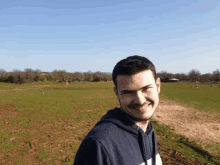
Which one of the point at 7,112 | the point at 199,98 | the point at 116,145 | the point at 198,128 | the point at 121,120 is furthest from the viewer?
the point at 199,98

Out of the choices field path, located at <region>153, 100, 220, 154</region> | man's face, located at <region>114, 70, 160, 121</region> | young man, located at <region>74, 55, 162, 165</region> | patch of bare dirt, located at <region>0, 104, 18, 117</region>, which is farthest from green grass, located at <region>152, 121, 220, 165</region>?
patch of bare dirt, located at <region>0, 104, 18, 117</region>

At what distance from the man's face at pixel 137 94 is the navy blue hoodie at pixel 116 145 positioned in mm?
135

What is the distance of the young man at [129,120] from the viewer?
1.46 metres

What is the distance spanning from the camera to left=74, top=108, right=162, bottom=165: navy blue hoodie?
137cm

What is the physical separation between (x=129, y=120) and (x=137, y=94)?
34 centimetres

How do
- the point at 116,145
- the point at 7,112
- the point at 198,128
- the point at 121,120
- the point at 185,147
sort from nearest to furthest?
the point at 116,145 < the point at 121,120 < the point at 185,147 < the point at 198,128 < the point at 7,112

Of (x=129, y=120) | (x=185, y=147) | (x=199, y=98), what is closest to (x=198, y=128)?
(x=185, y=147)

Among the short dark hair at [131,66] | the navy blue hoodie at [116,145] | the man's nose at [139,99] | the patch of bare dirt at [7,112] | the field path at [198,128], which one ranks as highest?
the short dark hair at [131,66]

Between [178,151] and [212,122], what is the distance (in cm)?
673

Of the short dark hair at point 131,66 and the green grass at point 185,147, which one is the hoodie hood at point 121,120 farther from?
the green grass at point 185,147

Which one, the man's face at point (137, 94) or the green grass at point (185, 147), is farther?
the green grass at point (185, 147)

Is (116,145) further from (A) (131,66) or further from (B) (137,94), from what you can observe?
(A) (131,66)

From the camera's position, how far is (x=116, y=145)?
1.50 meters

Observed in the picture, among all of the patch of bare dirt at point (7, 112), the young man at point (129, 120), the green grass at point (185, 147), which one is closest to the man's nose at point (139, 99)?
the young man at point (129, 120)
